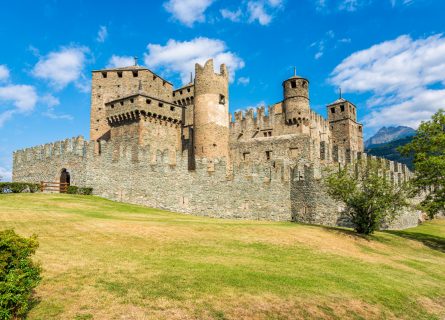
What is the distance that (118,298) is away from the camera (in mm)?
9219

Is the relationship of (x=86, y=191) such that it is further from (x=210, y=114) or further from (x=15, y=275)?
(x=15, y=275)

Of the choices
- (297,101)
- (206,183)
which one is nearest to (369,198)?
(206,183)

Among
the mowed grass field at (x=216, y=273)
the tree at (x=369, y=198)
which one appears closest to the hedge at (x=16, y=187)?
the mowed grass field at (x=216, y=273)

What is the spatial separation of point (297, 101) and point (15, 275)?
43504 mm

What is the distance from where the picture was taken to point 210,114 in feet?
127

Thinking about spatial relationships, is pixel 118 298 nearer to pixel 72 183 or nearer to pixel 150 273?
pixel 150 273

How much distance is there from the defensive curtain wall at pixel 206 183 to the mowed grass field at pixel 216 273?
8053 millimetres

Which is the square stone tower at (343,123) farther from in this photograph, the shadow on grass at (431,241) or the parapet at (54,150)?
the parapet at (54,150)

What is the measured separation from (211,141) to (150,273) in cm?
2764

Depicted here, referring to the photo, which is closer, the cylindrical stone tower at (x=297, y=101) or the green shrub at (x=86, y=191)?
the green shrub at (x=86, y=191)

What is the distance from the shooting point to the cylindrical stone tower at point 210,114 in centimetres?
3850

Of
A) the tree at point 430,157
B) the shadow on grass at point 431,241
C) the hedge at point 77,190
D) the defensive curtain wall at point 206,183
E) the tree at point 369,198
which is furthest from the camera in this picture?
the hedge at point 77,190

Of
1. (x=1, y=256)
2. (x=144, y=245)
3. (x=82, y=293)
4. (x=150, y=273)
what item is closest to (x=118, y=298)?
(x=82, y=293)

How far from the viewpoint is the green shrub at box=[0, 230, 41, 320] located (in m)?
7.18
